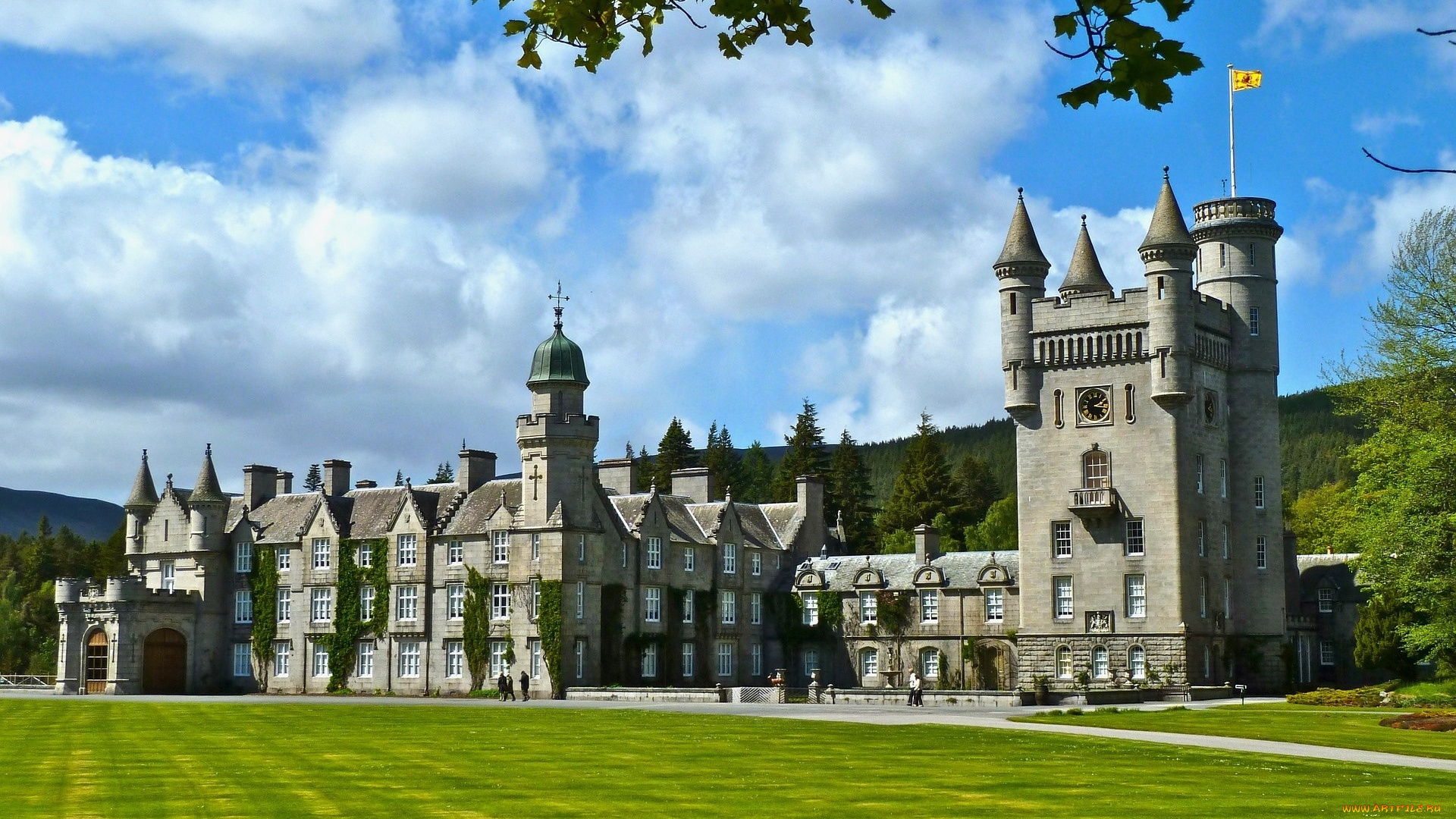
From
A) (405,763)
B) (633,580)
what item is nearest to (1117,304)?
(633,580)

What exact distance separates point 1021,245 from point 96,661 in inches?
1918

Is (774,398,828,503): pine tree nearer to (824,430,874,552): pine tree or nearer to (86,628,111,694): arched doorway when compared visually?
(824,430,874,552): pine tree

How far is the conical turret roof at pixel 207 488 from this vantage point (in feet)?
275

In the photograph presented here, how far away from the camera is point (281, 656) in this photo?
81.7 meters

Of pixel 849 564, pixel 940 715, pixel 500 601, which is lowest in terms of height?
pixel 940 715

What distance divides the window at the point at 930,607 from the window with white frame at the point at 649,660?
13.2 metres

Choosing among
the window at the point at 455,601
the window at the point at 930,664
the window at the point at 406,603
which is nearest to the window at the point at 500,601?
the window at the point at 455,601

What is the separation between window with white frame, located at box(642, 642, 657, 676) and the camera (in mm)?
76188

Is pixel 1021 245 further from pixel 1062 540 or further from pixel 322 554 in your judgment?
pixel 322 554

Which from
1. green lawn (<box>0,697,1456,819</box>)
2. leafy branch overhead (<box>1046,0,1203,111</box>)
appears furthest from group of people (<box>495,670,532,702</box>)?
leafy branch overhead (<box>1046,0,1203,111</box>)

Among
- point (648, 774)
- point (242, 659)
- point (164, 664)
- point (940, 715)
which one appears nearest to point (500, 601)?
point (242, 659)

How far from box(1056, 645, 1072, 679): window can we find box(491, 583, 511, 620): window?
81.9 feet

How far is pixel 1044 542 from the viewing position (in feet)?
245

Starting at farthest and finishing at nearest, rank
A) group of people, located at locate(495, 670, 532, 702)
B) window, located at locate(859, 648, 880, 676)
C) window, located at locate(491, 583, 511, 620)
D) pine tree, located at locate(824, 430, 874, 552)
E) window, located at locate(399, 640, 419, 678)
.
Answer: pine tree, located at locate(824, 430, 874, 552), window, located at locate(859, 648, 880, 676), window, located at locate(399, 640, 419, 678), window, located at locate(491, 583, 511, 620), group of people, located at locate(495, 670, 532, 702)
